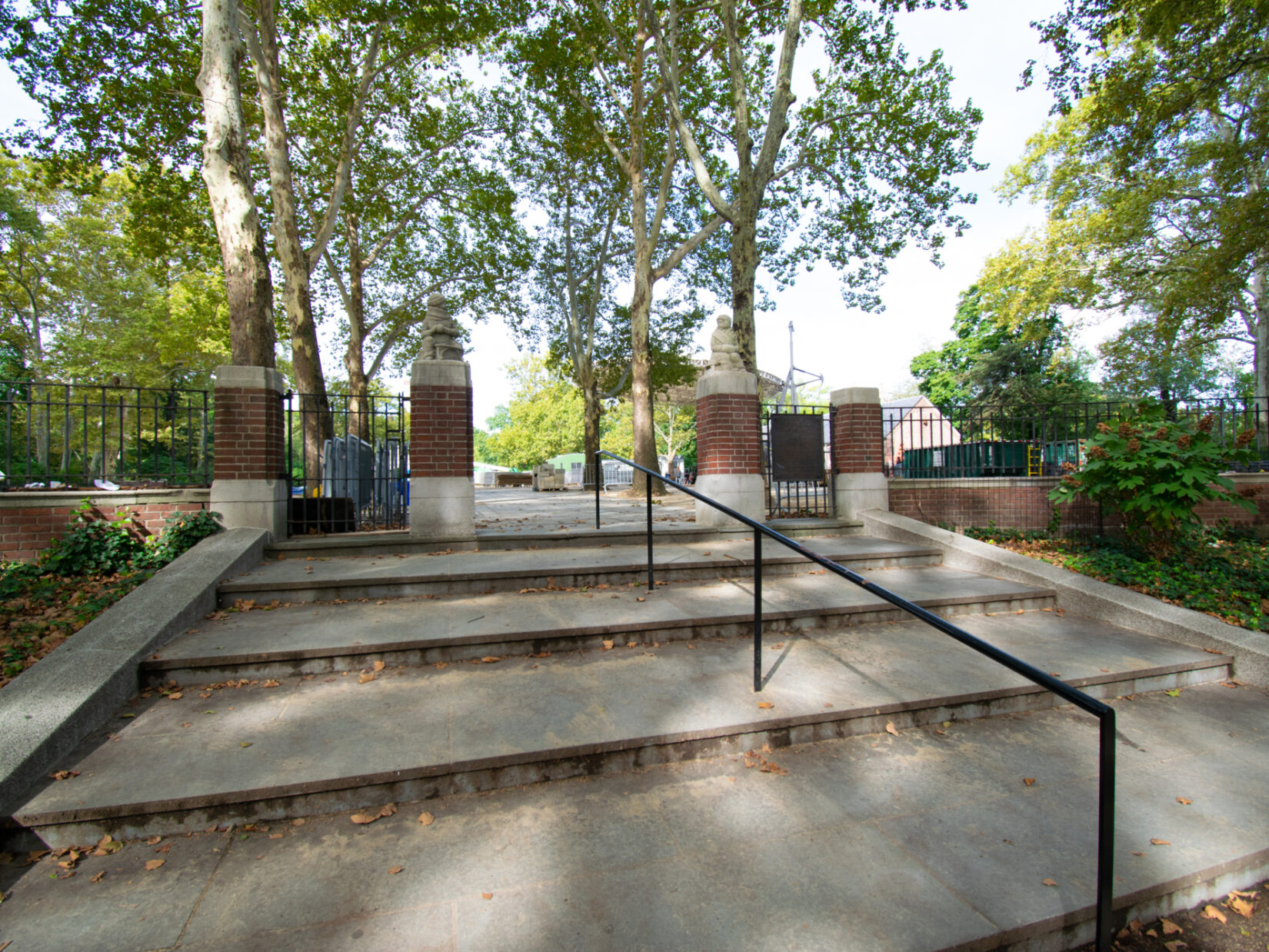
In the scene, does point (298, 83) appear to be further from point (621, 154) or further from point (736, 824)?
point (736, 824)

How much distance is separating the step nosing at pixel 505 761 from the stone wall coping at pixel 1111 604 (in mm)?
1696

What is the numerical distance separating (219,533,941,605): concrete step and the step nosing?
94.7 inches

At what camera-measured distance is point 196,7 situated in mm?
10359

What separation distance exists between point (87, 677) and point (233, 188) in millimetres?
6731

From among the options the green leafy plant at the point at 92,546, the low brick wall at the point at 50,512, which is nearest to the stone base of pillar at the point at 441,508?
the low brick wall at the point at 50,512

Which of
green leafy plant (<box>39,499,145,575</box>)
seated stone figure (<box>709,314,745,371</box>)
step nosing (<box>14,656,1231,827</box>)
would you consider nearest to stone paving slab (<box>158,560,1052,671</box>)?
step nosing (<box>14,656,1231,827</box>)

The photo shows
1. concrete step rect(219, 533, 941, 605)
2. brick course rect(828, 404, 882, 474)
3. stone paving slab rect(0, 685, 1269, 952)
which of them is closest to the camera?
stone paving slab rect(0, 685, 1269, 952)

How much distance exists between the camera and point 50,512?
18.2ft

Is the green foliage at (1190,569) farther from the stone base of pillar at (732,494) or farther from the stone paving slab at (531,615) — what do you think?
the stone base of pillar at (732,494)

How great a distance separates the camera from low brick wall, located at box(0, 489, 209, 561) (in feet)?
17.9

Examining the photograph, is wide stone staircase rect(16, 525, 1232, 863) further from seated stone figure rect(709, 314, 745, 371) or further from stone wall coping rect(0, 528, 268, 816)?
seated stone figure rect(709, 314, 745, 371)

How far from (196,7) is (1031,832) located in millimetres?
16401

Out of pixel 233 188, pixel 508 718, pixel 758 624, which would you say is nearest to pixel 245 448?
pixel 233 188

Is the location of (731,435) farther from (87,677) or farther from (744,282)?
(87,677)
